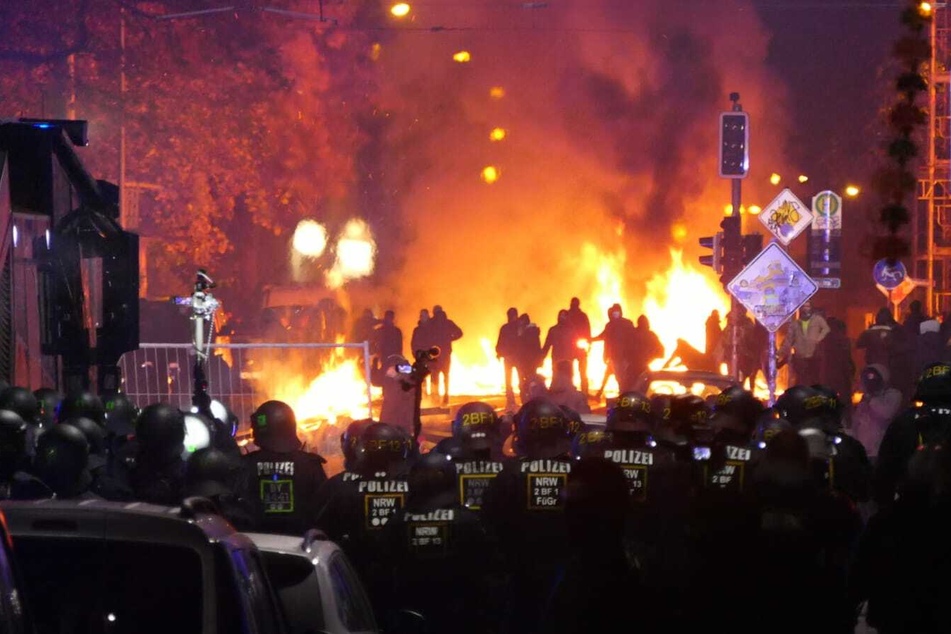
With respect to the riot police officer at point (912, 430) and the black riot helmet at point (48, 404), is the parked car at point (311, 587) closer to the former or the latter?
the riot police officer at point (912, 430)

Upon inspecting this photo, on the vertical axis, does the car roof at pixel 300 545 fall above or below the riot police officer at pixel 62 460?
below

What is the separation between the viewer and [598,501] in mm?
4727

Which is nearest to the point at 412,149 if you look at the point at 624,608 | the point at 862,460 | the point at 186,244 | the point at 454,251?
the point at 454,251

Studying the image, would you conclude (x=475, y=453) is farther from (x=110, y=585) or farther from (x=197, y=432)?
(x=110, y=585)

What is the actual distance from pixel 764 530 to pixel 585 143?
40.3 meters

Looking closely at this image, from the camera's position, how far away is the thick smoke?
1752 inches

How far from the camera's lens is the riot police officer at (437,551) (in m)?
7.28

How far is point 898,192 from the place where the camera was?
7633 millimetres

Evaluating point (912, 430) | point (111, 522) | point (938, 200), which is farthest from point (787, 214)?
point (938, 200)

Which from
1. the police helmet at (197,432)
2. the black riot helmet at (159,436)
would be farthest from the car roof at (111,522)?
the police helmet at (197,432)

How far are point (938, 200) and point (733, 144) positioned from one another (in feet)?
71.2

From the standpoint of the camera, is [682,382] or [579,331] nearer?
[682,382]

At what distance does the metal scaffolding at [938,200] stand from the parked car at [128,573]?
99.5 ft

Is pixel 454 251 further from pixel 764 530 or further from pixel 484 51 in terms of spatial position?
pixel 764 530
